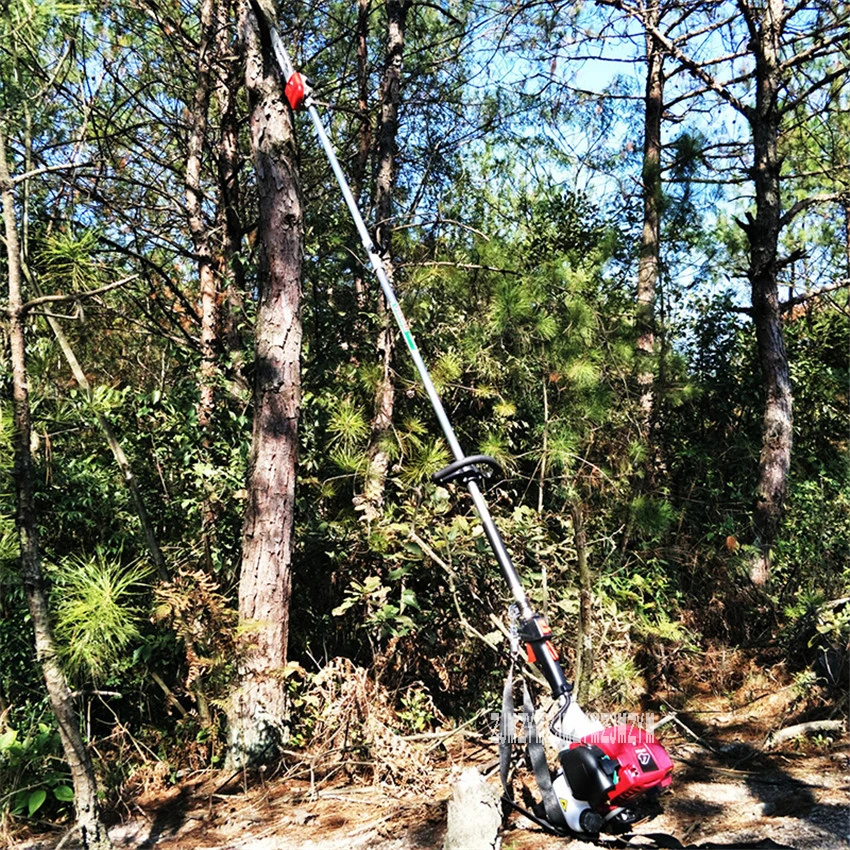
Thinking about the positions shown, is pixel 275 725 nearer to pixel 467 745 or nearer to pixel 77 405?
pixel 467 745

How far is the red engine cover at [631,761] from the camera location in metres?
2.26

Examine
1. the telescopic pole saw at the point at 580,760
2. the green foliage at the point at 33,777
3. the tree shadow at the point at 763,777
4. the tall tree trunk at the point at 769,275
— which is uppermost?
the tall tree trunk at the point at 769,275

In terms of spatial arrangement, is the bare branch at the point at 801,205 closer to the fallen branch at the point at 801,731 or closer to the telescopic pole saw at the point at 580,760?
the fallen branch at the point at 801,731

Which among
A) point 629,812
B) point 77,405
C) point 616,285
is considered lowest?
point 629,812

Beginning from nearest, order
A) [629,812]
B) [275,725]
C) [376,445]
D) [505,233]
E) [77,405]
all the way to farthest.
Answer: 1. [629,812]
2. [275,725]
3. [77,405]
4. [376,445]
5. [505,233]

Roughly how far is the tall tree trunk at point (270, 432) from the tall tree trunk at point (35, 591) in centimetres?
100

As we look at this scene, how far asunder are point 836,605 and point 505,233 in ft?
13.3

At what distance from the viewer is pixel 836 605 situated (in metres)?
5.03

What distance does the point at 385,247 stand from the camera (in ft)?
18.0

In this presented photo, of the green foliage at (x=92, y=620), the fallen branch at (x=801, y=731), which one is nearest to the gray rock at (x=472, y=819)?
the green foliage at (x=92, y=620)

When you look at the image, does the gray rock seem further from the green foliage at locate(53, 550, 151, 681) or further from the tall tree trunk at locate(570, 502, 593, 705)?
the green foliage at locate(53, 550, 151, 681)

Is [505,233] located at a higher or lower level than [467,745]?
higher

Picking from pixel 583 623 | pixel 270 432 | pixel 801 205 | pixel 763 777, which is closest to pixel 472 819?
pixel 583 623

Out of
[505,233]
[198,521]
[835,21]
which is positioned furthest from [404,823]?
[835,21]
